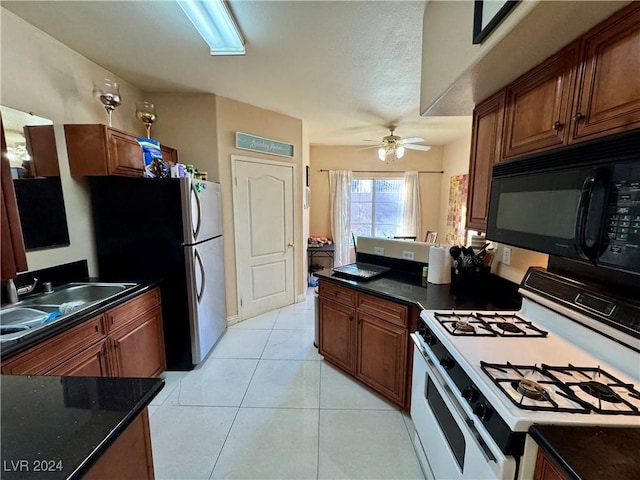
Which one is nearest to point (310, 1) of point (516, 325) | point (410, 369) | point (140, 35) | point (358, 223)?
point (140, 35)

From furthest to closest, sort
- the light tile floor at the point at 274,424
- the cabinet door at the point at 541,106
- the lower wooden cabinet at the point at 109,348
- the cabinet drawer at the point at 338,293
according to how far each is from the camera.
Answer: the cabinet drawer at the point at 338,293
the light tile floor at the point at 274,424
the lower wooden cabinet at the point at 109,348
the cabinet door at the point at 541,106

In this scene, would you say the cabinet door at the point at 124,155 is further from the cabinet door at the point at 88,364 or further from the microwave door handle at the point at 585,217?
the microwave door handle at the point at 585,217

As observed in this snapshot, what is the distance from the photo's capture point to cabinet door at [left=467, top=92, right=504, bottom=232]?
1665 millimetres

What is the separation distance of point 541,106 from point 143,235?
2.81 metres

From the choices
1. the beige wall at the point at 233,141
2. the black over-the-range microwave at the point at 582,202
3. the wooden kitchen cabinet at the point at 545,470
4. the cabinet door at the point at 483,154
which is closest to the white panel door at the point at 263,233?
the beige wall at the point at 233,141

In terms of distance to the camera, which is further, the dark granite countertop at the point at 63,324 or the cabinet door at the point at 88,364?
the cabinet door at the point at 88,364

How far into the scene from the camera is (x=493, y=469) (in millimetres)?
873

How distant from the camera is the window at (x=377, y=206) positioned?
231 inches

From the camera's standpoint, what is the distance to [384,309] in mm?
2000

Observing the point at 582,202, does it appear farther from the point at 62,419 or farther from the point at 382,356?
the point at 62,419

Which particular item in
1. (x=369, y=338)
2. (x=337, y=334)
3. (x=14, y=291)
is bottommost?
(x=337, y=334)

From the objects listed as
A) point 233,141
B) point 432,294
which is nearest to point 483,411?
point 432,294

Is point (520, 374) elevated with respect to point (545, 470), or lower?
elevated

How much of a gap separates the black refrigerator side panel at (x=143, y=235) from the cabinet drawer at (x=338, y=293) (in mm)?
1210
